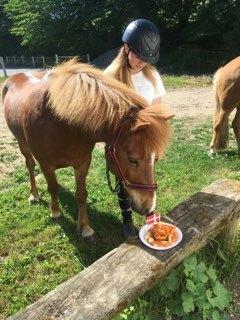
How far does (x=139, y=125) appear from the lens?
2.68 m

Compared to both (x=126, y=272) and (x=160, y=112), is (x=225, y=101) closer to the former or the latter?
(x=160, y=112)

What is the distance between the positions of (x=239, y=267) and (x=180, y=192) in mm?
1834

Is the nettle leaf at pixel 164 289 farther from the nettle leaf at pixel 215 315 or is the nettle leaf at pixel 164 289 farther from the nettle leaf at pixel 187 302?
the nettle leaf at pixel 215 315

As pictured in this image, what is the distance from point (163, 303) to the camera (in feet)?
9.45

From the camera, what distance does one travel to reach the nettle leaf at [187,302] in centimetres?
270

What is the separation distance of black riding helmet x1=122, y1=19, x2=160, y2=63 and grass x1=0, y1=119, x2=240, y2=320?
1.95m

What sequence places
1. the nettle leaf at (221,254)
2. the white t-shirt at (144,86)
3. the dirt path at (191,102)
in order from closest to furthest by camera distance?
the nettle leaf at (221,254)
the white t-shirt at (144,86)
the dirt path at (191,102)

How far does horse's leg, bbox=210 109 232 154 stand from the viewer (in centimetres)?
634

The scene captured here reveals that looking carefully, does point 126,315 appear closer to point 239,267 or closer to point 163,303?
point 163,303

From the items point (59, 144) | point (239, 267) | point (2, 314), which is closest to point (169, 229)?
point (239, 267)

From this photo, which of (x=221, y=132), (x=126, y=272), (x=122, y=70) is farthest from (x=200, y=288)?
(x=221, y=132)

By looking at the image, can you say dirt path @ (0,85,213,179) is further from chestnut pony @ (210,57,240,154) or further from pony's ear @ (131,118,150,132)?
pony's ear @ (131,118,150,132)

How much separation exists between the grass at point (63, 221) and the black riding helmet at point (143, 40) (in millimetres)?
1951

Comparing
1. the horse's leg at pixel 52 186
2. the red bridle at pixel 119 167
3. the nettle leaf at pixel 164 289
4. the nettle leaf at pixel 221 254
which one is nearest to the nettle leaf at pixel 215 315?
the nettle leaf at pixel 164 289
